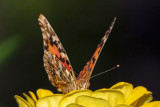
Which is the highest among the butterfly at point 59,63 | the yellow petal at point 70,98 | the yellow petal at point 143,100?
the butterfly at point 59,63

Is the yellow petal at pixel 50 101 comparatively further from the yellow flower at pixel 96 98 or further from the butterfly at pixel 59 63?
the butterfly at pixel 59 63

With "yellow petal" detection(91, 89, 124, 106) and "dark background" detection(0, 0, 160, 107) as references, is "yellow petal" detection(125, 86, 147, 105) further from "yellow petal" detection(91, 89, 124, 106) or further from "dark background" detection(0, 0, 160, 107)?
"dark background" detection(0, 0, 160, 107)

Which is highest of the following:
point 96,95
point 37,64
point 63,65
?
point 37,64

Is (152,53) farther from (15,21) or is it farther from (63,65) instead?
(63,65)

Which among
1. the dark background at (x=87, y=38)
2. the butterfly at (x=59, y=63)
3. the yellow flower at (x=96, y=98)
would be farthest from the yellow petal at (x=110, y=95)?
the dark background at (x=87, y=38)

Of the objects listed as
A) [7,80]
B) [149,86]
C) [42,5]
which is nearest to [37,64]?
[7,80]

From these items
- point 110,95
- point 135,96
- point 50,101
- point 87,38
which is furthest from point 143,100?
point 87,38
